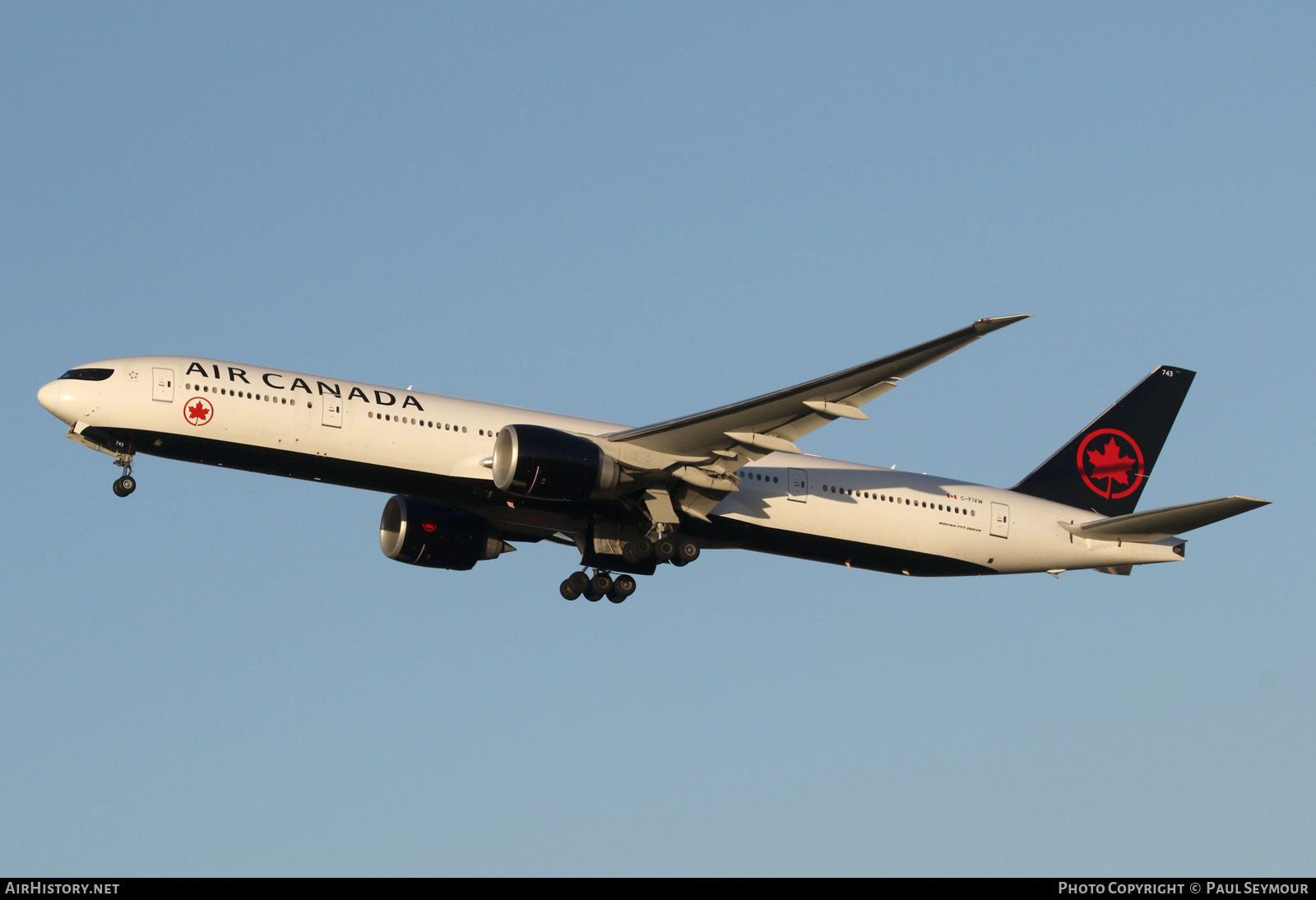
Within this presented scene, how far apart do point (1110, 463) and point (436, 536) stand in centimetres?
1975

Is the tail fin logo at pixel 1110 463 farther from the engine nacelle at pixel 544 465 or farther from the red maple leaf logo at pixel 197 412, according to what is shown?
the red maple leaf logo at pixel 197 412

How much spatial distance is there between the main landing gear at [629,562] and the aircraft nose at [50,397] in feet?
44.6

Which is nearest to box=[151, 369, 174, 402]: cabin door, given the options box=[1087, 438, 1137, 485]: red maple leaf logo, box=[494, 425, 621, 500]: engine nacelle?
box=[494, 425, 621, 500]: engine nacelle

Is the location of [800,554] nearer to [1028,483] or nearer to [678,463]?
[678,463]

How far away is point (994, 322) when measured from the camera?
97.3 feet

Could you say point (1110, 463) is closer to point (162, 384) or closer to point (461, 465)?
point (461, 465)

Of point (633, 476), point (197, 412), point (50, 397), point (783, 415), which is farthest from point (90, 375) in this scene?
point (783, 415)

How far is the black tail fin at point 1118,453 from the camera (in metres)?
43.7

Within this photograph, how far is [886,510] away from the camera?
40.1 metres

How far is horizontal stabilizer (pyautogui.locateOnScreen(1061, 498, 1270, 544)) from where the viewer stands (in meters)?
35.9
